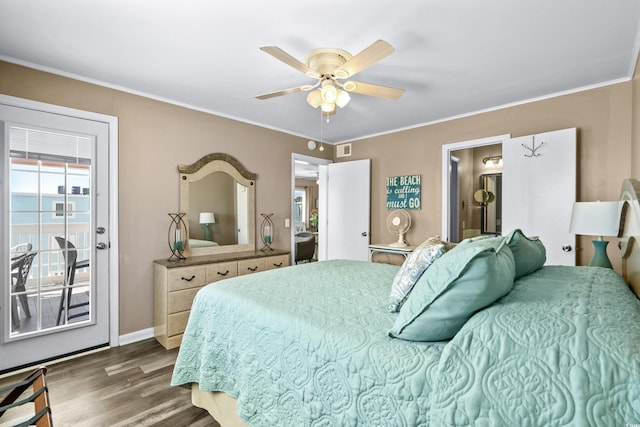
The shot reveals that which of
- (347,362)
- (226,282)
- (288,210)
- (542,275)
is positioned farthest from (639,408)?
(288,210)

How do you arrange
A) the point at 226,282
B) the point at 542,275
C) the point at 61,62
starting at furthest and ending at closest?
the point at 61,62
the point at 226,282
the point at 542,275

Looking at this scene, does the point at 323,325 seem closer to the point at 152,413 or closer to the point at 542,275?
the point at 542,275

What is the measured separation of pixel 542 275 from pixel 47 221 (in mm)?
3558

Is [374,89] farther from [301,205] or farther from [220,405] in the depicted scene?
[301,205]

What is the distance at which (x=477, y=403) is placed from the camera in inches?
31.1

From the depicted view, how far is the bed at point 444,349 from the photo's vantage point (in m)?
0.74

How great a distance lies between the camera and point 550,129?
306 centimetres

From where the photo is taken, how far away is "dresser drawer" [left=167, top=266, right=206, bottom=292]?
9.48ft

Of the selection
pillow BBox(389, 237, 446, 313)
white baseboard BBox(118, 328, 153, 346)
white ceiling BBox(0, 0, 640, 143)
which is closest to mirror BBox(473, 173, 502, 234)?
white ceiling BBox(0, 0, 640, 143)

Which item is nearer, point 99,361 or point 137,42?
point 137,42

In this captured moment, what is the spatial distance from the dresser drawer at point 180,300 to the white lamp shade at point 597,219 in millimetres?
3305

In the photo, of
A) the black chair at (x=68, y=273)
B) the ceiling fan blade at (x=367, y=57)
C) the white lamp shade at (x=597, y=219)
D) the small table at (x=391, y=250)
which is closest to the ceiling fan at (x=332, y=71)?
the ceiling fan blade at (x=367, y=57)

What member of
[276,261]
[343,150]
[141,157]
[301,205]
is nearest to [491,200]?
[343,150]

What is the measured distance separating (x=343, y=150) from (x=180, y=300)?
3.27 metres
